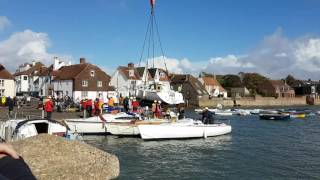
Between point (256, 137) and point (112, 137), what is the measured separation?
12.5m

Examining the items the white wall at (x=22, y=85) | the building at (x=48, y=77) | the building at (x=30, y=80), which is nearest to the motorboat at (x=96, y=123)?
the building at (x=48, y=77)

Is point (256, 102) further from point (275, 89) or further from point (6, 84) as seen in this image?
point (6, 84)

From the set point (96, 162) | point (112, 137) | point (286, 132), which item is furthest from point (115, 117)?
point (286, 132)

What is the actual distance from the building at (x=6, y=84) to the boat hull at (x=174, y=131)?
43006 millimetres

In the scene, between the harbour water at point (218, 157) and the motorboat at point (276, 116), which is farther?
the motorboat at point (276, 116)

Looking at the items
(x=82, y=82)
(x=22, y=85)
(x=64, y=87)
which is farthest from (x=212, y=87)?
(x=64, y=87)

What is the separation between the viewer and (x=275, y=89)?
146m

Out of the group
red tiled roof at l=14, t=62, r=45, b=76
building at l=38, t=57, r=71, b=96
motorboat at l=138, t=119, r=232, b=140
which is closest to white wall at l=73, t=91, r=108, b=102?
building at l=38, t=57, r=71, b=96

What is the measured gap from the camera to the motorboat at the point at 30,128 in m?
23.6

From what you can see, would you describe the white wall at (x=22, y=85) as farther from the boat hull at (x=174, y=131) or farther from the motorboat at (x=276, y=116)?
the boat hull at (x=174, y=131)

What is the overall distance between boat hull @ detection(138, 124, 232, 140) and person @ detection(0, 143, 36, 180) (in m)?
24.9

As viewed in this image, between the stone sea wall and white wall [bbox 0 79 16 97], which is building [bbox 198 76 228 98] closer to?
white wall [bbox 0 79 16 97]

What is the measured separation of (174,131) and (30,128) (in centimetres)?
1068

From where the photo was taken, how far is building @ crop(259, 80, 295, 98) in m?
144
